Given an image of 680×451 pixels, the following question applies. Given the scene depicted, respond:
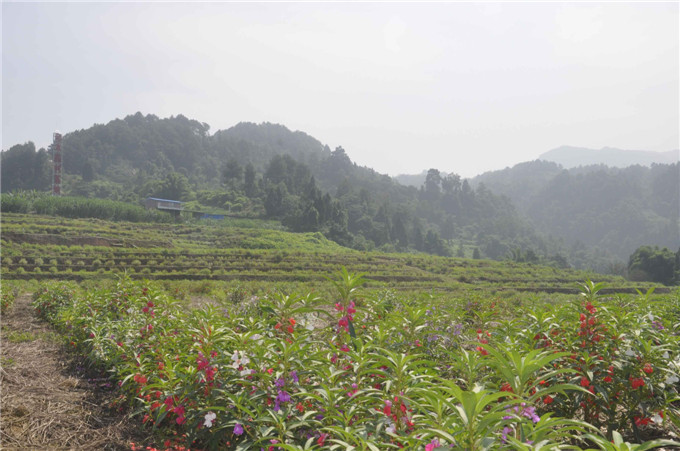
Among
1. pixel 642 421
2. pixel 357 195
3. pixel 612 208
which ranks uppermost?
pixel 357 195

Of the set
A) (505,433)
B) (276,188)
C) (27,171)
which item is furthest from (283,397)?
(27,171)

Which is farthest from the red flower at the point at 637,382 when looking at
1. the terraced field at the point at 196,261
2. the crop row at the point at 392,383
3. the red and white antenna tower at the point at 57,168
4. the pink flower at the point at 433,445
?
the red and white antenna tower at the point at 57,168

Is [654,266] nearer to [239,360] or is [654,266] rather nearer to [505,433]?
[505,433]

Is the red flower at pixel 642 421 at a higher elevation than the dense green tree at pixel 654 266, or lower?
higher

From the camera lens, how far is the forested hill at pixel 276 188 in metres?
53.7

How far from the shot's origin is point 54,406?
10.2ft

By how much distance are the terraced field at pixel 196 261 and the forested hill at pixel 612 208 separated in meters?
59.9

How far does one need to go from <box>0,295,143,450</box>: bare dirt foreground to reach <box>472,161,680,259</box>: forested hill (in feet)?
288

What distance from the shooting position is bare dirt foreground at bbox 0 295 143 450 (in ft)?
8.59

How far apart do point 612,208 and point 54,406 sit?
116 metres

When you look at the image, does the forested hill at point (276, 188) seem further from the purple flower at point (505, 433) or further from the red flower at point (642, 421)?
the purple flower at point (505, 433)

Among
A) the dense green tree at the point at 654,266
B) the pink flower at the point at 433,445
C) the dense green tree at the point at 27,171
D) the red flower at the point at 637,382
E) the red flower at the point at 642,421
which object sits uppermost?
the dense green tree at the point at 27,171

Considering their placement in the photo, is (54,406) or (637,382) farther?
(54,406)

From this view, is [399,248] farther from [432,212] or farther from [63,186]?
[63,186]
